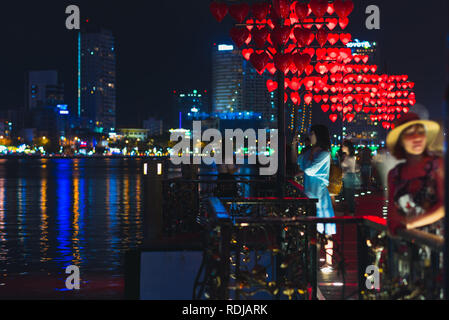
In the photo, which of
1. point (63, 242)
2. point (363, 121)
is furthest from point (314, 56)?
point (363, 121)

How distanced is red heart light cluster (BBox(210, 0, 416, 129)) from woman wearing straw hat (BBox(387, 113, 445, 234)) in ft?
1.55

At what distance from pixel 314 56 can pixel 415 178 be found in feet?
55.6

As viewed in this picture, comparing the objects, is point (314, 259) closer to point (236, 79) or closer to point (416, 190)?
point (416, 190)

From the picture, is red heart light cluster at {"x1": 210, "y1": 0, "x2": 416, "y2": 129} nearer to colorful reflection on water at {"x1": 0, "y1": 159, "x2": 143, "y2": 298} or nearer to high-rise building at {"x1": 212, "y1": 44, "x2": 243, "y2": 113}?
colorful reflection on water at {"x1": 0, "y1": 159, "x2": 143, "y2": 298}

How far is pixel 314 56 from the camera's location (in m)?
20.7

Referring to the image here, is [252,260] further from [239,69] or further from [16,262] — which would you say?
[239,69]

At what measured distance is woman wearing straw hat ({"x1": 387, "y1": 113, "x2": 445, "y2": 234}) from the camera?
4.05 metres

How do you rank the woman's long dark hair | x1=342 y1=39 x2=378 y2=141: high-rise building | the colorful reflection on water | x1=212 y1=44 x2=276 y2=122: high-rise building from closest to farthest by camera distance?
the woman's long dark hair
the colorful reflection on water
x1=212 y1=44 x2=276 y2=122: high-rise building
x1=342 y1=39 x2=378 y2=141: high-rise building

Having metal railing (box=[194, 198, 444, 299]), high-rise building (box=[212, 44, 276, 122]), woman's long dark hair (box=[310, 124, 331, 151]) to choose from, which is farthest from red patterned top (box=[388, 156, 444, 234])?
high-rise building (box=[212, 44, 276, 122])

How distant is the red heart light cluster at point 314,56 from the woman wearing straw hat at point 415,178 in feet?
1.55

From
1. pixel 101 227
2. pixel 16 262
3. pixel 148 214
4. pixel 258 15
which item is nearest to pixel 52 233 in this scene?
pixel 101 227

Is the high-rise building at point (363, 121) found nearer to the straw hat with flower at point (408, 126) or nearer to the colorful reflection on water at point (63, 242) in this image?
the colorful reflection on water at point (63, 242)

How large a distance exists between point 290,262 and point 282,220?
0.42 m

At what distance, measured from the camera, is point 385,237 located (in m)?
5.07
